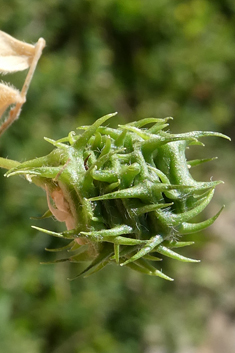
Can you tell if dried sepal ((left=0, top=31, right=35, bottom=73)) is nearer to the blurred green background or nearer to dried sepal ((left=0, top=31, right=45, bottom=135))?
dried sepal ((left=0, top=31, right=45, bottom=135))

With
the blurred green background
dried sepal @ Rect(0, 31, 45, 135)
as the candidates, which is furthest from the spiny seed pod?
the blurred green background

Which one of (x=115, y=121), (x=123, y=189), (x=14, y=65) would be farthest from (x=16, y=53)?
(x=115, y=121)

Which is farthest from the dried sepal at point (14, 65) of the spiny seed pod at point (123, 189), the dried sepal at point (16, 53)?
the spiny seed pod at point (123, 189)

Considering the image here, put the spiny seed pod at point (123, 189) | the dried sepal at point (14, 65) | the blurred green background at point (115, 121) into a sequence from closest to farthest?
1. the spiny seed pod at point (123, 189)
2. the dried sepal at point (14, 65)
3. the blurred green background at point (115, 121)

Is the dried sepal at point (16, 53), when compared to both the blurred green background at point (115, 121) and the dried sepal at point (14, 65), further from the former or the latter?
the blurred green background at point (115, 121)

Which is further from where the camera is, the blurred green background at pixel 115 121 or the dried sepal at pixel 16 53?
the blurred green background at pixel 115 121

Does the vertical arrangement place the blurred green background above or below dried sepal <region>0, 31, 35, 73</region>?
below

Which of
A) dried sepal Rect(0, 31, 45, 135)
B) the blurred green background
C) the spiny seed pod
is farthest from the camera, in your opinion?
the blurred green background
